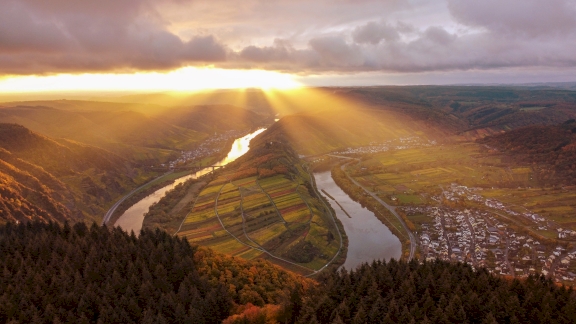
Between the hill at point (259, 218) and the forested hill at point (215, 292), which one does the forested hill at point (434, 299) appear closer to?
the forested hill at point (215, 292)

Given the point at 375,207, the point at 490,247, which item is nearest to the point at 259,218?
the point at 375,207

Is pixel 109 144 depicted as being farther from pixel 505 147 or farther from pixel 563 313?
pixel 505 147

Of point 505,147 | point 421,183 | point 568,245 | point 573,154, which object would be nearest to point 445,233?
point 568,245

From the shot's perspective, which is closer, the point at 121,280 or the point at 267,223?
the point at 121,280

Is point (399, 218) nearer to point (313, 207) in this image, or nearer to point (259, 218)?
point (313, 207)

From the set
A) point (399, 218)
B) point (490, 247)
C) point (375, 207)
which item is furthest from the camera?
point (375, 207)

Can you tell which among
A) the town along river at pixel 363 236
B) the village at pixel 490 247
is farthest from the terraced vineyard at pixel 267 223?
→ the village at pixel 490 247
